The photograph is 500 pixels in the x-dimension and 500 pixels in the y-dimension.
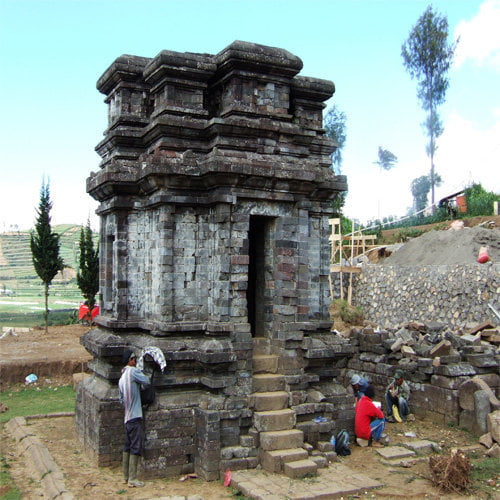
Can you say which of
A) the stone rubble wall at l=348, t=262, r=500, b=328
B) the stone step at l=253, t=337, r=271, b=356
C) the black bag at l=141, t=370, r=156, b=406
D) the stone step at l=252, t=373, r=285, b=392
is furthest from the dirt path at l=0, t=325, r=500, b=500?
the stone rubble wall at l=348, t=262, r=500, b=328

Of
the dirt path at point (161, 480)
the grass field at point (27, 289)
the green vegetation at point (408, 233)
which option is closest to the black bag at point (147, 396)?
the dirt path at point (161, 480)

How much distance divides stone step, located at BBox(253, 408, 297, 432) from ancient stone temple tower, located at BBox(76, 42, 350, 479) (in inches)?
0.8

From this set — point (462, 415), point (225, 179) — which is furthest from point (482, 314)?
point (225, 179)

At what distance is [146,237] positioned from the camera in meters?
8.98

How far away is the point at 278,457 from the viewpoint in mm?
7547

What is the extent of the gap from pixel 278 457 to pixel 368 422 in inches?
83.6

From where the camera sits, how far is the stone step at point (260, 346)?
8.81m

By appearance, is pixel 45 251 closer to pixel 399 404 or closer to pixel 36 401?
pixel 36 401

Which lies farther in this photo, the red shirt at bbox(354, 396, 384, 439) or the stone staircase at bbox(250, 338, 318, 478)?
the red shirt at bbox(354, 396, 384, 439)

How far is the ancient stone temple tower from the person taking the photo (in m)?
7.96

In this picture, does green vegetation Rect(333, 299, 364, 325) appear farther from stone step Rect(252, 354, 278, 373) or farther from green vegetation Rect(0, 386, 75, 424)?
stone step Rect(252, 354, 278, 373)

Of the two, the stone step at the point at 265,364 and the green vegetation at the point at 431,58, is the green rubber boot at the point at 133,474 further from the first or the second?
the green vegetation at the point at 431,58

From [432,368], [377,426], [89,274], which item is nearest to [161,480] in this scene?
[377,426]

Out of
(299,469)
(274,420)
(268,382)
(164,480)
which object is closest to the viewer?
(299,469)
